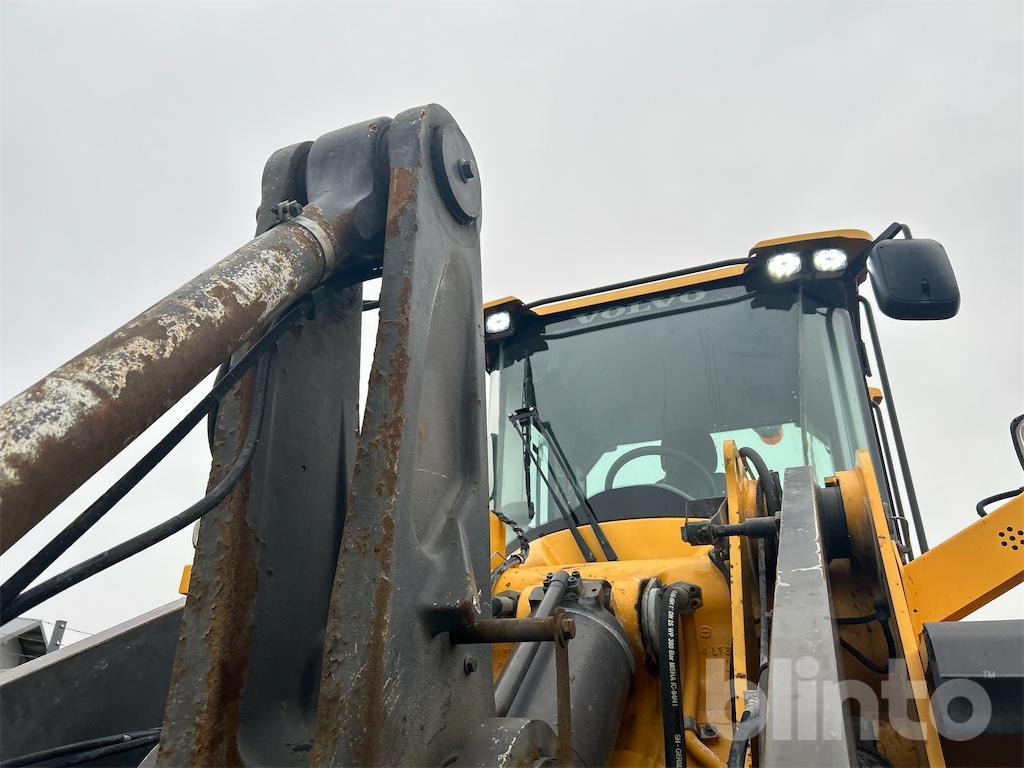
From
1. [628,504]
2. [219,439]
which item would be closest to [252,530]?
[219,439]

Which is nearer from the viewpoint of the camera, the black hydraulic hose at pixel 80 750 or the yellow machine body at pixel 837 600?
the black hydraulic hose at pixel 80 750

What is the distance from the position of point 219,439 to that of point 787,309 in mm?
2575

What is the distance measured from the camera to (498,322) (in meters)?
3.88

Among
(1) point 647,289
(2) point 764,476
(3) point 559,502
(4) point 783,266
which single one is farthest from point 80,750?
(4) point 783,266

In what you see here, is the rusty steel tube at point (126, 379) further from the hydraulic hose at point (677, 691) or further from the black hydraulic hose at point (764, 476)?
the black hydraulic hose at point (764, 476)

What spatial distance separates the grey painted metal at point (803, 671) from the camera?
1.17 meters

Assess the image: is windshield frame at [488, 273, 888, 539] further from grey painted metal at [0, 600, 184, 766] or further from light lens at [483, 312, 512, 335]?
grey painted metal at [0, 600, 184, 766]

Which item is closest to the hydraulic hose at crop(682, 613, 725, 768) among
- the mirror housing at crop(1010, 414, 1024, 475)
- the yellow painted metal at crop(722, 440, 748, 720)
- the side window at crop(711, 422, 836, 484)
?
the yellow painted metal at crop(722, 440, 748, 720)

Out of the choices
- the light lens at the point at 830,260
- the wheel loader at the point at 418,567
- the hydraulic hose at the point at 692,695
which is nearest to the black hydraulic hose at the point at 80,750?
the wheel loader at the point at 418,567

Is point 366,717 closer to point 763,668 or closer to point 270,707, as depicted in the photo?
point 270,707

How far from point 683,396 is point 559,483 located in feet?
2.05

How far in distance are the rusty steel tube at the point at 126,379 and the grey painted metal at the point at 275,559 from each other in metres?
0.30

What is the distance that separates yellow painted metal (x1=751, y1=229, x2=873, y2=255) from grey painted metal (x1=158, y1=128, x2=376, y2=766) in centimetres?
220

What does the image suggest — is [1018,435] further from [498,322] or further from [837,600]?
[498,322]
